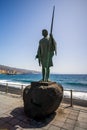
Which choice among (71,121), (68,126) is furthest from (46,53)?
(68,126)

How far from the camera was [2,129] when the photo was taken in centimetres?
395

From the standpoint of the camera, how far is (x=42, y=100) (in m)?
4.79

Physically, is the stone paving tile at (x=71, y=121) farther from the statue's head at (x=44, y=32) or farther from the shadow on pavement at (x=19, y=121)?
the statue's head at (x=44, y=32)

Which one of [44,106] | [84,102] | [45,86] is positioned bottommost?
[84,102]

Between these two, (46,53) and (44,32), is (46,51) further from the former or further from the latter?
(44,32)

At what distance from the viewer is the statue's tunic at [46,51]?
5.73 metres

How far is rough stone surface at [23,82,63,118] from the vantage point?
15.8ft

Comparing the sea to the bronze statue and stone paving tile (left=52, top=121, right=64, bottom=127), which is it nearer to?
the bronze statue

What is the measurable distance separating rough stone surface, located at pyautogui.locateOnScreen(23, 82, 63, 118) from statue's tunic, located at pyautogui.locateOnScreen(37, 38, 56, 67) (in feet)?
3.50

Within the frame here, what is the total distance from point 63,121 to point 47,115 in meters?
0.69

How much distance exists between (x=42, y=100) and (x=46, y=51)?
2.16 m

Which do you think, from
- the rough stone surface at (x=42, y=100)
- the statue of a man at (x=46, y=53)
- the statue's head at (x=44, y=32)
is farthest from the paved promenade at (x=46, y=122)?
the statue's head at (x=44, y=32)

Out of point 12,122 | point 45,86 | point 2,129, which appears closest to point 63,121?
point 45,86

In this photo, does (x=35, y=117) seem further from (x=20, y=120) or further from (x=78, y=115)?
(x=78, y=115)
